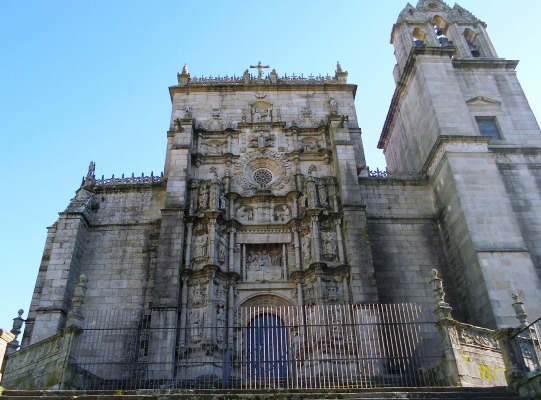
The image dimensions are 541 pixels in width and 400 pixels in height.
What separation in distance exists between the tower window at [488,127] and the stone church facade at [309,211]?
6 centimetres

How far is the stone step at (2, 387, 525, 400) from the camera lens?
9.75 m

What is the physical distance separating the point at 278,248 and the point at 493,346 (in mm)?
8162

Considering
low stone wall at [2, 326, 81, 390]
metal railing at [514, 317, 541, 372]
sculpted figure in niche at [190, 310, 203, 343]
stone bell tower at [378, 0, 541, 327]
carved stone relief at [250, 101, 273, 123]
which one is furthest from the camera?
carved stone relief at [250, 101, 273, 123]

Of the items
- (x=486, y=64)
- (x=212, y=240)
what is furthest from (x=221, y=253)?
(x=486, y=64)

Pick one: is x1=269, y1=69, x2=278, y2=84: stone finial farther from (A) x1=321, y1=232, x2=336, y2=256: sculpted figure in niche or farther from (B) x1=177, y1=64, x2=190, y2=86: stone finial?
(A) x1=321, y1=232, x2=336, y2=256: sculpted figure in niche

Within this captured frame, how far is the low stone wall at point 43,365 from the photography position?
1164 centimetres

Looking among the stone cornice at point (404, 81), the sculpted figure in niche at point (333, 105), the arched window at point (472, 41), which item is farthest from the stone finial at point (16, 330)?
the arched window at point (472, 41)

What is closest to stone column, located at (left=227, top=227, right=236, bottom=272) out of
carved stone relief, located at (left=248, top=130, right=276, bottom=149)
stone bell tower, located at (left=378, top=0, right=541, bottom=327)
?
carved stone relief, located at (left=248, top=130, right=276, bottom=149)

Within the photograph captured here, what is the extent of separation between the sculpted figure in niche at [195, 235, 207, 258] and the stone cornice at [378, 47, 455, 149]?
1201 cm

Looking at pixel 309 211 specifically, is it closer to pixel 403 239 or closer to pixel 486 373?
pixel 403 239

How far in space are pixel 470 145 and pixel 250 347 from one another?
35.9ft

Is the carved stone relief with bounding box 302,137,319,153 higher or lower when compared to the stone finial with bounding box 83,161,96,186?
higher

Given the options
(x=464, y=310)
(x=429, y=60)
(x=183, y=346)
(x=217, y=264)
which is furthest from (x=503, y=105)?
(x=183, y=346)

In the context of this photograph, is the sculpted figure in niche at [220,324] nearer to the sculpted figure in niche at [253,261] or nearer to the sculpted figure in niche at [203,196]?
the sculpted figure in niche at [253,261]
